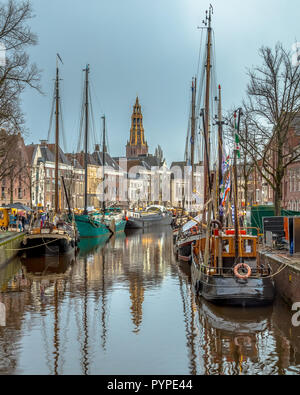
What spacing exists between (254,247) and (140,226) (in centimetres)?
6289

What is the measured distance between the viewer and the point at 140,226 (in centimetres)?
8394

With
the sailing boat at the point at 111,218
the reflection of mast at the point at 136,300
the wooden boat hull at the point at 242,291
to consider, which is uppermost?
the sailing boat at the point at 111,218

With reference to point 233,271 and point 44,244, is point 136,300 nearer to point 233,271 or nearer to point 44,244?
point 233,271

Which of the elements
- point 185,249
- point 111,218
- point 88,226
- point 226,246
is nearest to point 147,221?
point 111,218

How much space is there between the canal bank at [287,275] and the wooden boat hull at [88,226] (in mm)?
31088

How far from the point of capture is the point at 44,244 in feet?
117

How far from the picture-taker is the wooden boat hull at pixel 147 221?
81.1 metres

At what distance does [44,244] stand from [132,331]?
20.7 metres

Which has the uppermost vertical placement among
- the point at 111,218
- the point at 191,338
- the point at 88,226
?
the point at 111,218

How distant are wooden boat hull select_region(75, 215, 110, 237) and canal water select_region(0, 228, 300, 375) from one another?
82.8 ft

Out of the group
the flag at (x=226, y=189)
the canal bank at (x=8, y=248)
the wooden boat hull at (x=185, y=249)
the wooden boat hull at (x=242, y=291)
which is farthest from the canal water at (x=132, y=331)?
the wooden boat hull at (x=185, y=249)

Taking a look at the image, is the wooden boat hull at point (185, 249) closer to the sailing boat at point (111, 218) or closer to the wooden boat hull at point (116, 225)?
the sailing boat at point (111, 218)

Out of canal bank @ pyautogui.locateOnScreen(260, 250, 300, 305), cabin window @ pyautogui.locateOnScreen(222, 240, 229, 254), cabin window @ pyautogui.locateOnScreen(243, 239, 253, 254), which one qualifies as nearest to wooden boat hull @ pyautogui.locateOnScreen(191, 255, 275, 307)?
canal bank @ pyautogui.locateOnScreen(260, 250, 300, 305)
